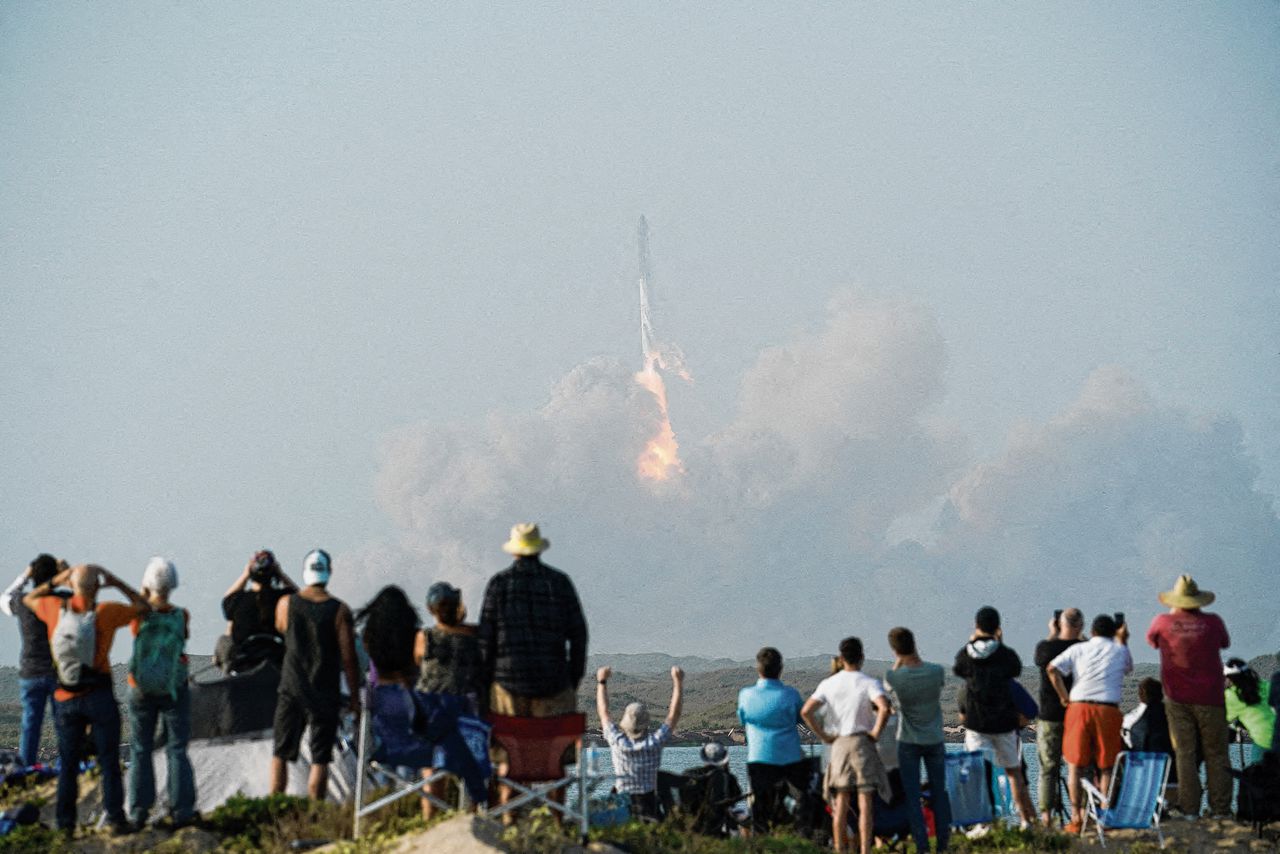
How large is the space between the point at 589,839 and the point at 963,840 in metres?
5.08

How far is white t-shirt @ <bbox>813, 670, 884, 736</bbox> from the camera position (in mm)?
13359

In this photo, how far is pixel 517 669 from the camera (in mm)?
11305

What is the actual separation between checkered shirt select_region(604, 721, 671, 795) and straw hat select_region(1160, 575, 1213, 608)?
212 inches

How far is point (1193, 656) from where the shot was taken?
15.6m

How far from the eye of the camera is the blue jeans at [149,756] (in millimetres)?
12336

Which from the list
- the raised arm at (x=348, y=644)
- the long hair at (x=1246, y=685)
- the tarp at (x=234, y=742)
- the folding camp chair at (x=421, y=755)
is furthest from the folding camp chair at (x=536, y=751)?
the long hair at (x=1246, y=685)

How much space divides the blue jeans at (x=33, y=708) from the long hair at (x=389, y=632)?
2818mm

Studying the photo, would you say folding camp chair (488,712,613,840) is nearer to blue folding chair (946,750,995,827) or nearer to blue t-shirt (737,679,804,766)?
blue t-shirt (737,679,804,766)

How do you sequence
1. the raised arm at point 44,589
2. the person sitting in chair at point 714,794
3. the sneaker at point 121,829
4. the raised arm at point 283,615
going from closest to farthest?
1. the sneaker at point 121,829
2. the raised arm at point 283,615
3. the raised arm at point 44,589
4. the person sitting in chair at point 714,794

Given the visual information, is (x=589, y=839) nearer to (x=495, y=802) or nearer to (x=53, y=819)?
(x=495, y=802)

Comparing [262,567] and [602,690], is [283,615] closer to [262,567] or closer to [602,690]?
[262,567]

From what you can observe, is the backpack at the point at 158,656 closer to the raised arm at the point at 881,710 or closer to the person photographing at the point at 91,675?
the person photographing at the point at 91,675

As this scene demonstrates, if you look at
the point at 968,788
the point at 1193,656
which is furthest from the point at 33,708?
the point at 1193,656

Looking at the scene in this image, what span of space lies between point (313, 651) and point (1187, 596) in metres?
8.73
